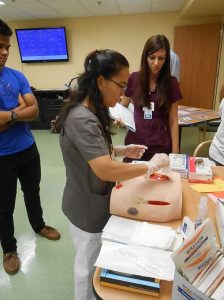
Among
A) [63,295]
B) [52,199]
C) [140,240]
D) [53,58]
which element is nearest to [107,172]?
[140,240]

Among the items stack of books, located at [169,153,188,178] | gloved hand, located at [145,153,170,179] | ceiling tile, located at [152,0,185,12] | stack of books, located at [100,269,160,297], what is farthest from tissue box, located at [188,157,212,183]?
ceiling tile, located at [152,0,185,12]

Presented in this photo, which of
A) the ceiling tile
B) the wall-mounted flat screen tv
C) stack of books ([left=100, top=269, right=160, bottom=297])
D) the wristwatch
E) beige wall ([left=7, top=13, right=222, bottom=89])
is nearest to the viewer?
stack of books ([left=100, top=269, right=160, bottom=297])

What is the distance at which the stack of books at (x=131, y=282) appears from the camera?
2.34ft

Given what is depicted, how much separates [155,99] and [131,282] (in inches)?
49.2

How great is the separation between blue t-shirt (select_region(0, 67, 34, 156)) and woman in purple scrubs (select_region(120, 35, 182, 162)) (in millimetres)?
738

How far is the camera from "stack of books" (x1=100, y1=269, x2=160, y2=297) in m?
0.71

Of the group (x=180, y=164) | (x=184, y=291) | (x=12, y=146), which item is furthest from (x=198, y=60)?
(x=184, y=291)

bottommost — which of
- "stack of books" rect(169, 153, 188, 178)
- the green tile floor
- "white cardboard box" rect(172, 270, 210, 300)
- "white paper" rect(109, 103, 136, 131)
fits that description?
the green tile floor

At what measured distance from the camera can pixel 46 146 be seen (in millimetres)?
4430

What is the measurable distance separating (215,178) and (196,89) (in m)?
4.21

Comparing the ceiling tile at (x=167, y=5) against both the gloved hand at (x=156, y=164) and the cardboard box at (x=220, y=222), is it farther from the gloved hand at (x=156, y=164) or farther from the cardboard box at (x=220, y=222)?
the cardboard box at (x=220, y=222)

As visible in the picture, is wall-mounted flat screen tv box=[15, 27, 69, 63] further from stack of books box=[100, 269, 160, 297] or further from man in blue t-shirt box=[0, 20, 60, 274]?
stack of books box=[100, 269, 160, 297]

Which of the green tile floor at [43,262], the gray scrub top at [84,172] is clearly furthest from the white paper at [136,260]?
the green tile floor at [43,262]

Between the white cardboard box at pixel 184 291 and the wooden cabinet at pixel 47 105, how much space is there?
5001mm
